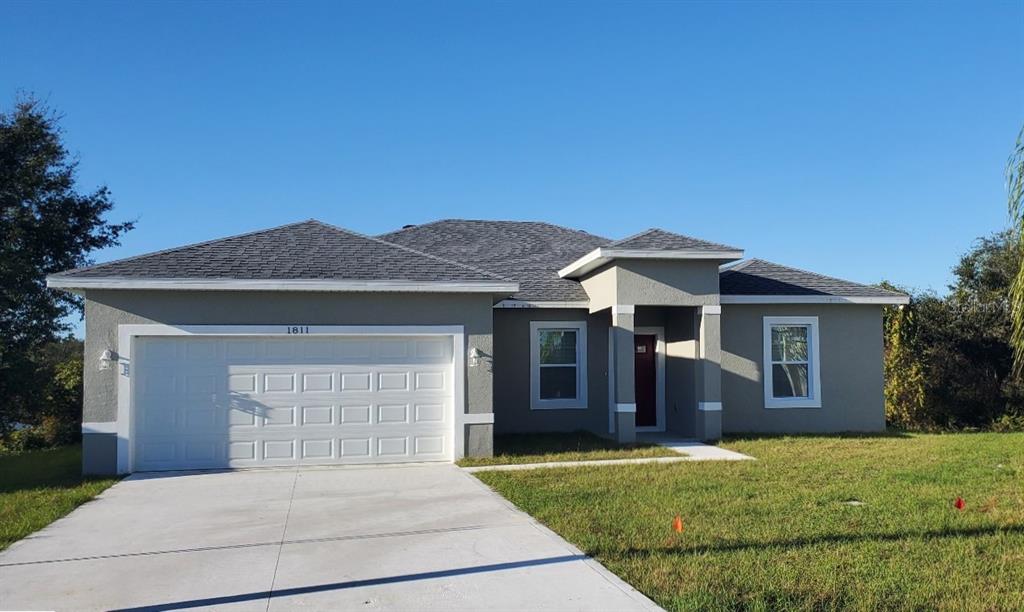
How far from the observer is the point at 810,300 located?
16453mm

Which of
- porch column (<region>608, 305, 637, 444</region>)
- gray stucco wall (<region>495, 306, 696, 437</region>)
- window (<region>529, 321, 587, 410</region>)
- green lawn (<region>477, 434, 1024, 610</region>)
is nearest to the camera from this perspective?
green lawn (<region>477, 434, 1024, 610</region>)

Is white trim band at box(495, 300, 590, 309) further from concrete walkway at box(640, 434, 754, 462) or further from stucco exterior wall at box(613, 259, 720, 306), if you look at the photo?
concrete walkway at box(640, 434, 754, 462)

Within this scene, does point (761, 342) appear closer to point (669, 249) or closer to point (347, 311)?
point (669, 249)

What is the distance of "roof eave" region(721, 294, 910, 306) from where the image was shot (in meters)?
16.1

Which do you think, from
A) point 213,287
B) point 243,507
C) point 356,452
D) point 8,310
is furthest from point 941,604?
point 8,310

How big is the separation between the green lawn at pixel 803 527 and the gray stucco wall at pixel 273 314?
8.60 ft

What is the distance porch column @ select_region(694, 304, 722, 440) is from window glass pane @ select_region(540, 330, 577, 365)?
2.64 m

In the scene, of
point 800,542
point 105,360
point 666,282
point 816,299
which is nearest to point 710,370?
point 666,282

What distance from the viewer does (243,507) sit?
375 inches

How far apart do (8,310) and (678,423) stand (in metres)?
17.2

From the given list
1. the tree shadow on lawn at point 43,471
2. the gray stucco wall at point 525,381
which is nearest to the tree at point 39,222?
the tree shadow on lawn at point 43,471

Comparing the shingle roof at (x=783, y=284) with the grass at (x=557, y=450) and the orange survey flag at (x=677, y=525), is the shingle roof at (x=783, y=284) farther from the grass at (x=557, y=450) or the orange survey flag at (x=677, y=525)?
the orange survey flag at (x=677, y=525)

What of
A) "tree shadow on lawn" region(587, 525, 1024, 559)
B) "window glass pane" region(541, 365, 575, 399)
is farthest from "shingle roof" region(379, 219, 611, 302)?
"tree shadow on lawn" region(587, 525, 1024, 559)

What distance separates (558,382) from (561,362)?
40cm
